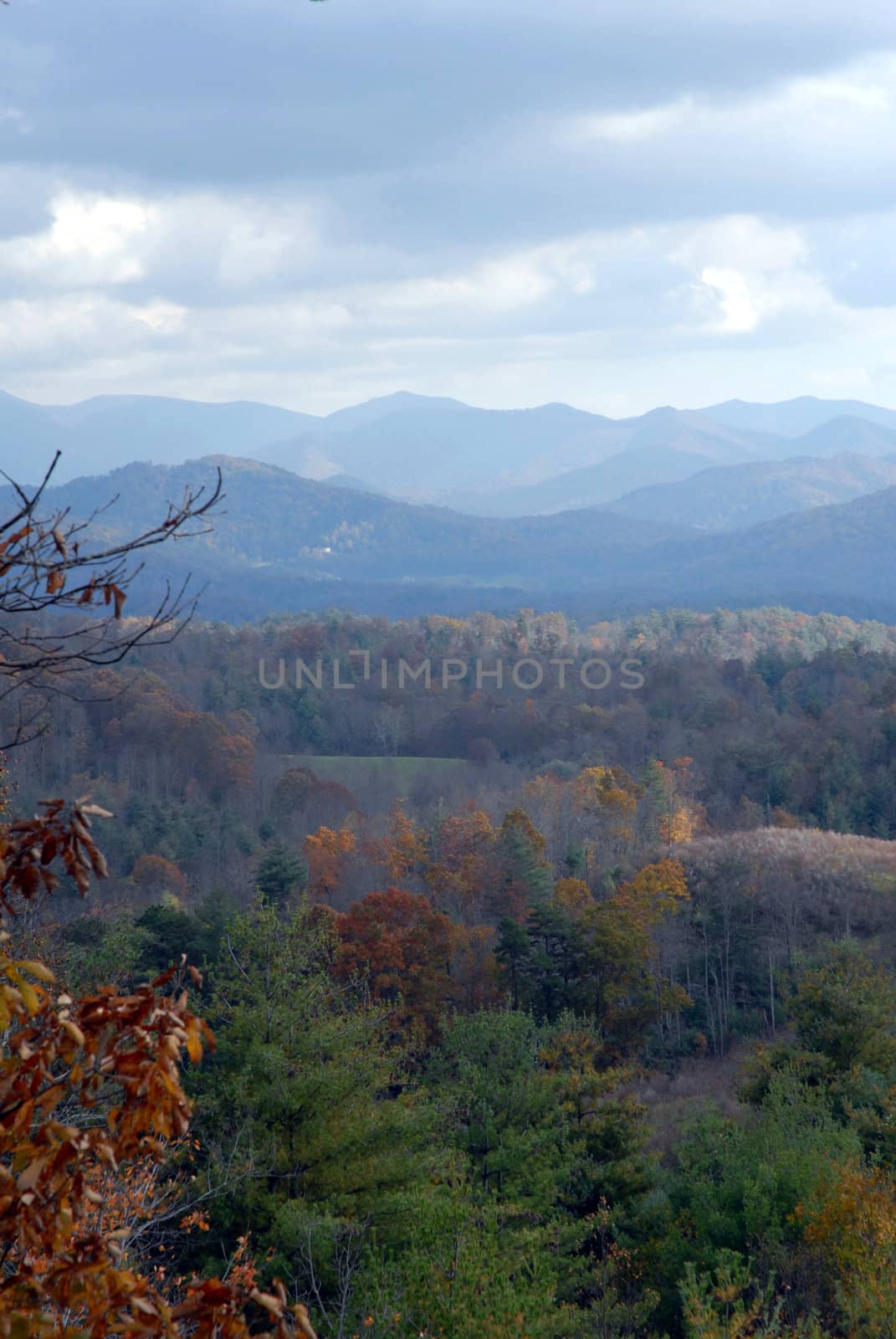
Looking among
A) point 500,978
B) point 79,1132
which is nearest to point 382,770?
point 500,978

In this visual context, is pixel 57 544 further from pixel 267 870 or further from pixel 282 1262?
pixel 267 870

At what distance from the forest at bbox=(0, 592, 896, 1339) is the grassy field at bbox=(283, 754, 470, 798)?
32cm

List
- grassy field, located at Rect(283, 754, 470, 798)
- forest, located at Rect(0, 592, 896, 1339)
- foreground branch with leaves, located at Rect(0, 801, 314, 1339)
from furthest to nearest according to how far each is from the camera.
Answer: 1. grassy field, located at Rect(283, 754, 470, 798)
2. forest, located at Rect(0, 592, 896, 1339)
3. foreground branch with leaves, located at Rect(0, 801, 314, 1339)

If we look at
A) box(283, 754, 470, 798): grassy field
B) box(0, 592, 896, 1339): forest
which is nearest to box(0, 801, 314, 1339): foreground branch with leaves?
box(0, 592, 896, 1339): forest

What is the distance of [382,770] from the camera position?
66188 mm

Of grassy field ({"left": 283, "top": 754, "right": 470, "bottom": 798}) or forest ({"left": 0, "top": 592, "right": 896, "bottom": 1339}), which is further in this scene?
grassy field ({"left": 283, "top": 754, "right": 470, "bottom": 798})

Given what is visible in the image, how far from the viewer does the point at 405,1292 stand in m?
8.52

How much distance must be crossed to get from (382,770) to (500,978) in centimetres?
3839

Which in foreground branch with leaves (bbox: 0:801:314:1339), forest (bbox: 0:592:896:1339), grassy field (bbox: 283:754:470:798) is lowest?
grassy field (bbox: 283:754:470:798)

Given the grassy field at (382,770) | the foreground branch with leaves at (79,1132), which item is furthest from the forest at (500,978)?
the grassy field at (382,770)

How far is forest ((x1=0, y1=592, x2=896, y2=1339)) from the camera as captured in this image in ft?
33.6

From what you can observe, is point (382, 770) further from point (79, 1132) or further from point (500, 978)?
point (79, 1132)

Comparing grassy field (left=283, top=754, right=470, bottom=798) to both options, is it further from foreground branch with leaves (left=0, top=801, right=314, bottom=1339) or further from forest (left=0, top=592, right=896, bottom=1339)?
foreground branch with leaves (left=0, top=801, right=314, bottom=1339)

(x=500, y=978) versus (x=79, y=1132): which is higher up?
(x=79, y=1132)
